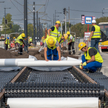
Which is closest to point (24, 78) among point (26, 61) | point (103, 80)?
point (26, 61)

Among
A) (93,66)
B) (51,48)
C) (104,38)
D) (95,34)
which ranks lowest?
(93,66)

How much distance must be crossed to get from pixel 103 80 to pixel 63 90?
6.53ft

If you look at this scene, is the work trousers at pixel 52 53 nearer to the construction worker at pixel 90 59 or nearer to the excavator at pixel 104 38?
the construction worker at pixel 90 59

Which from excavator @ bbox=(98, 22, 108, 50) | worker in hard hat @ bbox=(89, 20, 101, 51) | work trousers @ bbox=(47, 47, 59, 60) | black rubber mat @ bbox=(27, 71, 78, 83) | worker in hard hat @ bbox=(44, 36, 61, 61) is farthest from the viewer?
excavator @ bbox=(98, 22, 108, 50)

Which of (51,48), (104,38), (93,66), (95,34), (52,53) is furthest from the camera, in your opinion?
(104,38)

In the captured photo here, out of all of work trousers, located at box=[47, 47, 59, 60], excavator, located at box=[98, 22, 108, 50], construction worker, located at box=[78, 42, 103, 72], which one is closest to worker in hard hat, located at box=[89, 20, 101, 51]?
work trousers, located at box=[47, 47, 59, 60]

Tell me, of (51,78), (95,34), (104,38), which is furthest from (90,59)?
(104,38)

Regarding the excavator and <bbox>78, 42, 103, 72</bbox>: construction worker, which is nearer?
<bbox>78, 42, 103, 72</bbox>: construction worker

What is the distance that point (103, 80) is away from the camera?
5387 mm

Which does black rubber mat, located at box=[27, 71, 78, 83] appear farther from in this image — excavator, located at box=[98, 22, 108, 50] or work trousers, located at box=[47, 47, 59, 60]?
excavator, located at box=[98, 22, 108, 50]

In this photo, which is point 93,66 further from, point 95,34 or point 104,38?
point 104,38

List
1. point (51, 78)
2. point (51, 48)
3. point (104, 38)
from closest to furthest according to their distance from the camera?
point (51, 78) < point (51, 48) < point (104, 38)

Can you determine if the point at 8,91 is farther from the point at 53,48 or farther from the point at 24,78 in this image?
the point at 53,48

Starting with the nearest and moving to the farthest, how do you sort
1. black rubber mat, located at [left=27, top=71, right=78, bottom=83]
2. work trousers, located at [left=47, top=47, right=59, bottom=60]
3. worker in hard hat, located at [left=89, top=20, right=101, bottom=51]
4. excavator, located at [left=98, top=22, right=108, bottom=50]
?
black rubber mat, located at [left=27, top=71, right=78, bottom=83], work trousers, located at [left=47, top=47, right=59, bottom=60], worker in hard hat, located at [left=89, top=20, right=101, bottom=51], excavator, located at [left=98, top=22, right=108, bottom=50]
